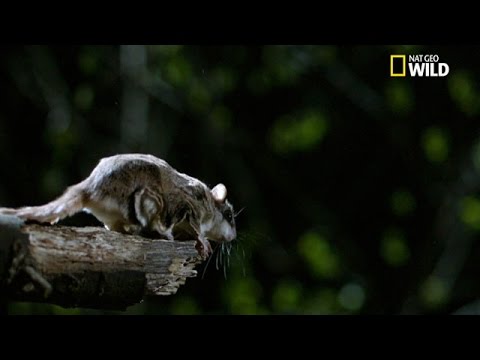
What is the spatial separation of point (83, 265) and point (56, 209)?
0.32m

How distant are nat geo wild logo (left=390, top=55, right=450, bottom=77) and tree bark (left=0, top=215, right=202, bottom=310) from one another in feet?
8.99

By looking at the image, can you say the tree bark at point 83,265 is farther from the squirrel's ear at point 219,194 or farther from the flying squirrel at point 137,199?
the squirrel's ear at point 219,194

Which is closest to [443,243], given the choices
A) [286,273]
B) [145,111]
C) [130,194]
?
[286,273]

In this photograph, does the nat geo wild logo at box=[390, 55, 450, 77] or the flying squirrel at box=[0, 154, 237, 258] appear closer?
the flying squirrel at box=[0, 154, 237, 258]

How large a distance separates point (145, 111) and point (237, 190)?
87cm

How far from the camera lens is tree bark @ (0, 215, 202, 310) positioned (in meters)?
2.48

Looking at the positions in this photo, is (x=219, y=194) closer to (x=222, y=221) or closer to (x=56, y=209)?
(x=222, y=221)

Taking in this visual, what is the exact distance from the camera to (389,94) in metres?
5.77

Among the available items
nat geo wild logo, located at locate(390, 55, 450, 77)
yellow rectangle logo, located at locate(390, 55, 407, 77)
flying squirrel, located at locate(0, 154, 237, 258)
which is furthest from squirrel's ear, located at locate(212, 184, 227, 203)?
yellow rectangle logo, located at locate(390, 55, 407, 77)

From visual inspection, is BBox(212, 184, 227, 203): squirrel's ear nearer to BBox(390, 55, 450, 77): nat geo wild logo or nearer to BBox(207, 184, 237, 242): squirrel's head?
BBox(207, 184, 237, 242): squirrel's head

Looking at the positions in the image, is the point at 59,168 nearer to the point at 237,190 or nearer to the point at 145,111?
the point at 145,111

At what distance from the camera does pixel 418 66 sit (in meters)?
5.20

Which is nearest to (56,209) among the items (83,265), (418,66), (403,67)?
(83,265)

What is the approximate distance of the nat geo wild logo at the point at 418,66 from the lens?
5133 millimetres
